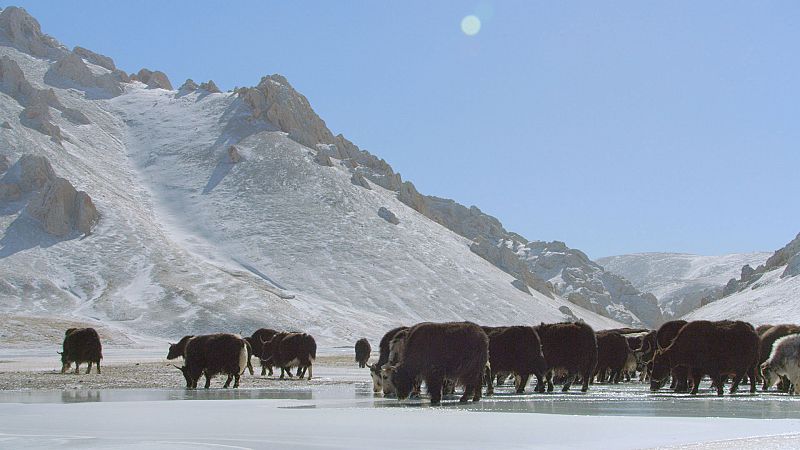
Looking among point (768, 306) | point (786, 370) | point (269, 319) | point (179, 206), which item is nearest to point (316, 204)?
point (179, 206)

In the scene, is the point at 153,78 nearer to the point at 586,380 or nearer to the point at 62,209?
the point at 62,209

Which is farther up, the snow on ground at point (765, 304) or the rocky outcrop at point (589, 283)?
the rocky outcrop at point (589, 283)

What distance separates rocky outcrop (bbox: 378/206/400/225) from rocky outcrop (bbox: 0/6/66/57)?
87.3 metres

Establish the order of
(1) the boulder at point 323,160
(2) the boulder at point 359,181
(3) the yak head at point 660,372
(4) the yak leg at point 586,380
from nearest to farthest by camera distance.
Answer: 1. (4) the yak leg at point 586,380
2. (3) the yak head at point 660,372
3. (2) the boulder at point 359,181
4. (1) the boulder at point 323,160

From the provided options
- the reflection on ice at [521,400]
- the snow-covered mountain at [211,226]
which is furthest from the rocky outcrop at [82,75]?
the reflection on ice at [521,400]

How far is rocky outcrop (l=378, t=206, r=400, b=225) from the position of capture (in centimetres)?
12588

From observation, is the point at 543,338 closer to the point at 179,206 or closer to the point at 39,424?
the point at 39,424

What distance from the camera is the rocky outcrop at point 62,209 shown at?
100438 millimetres

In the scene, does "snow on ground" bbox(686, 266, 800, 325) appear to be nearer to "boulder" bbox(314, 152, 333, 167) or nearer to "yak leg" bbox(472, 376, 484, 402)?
"boulder" bbox(314, 152, 333, 167)

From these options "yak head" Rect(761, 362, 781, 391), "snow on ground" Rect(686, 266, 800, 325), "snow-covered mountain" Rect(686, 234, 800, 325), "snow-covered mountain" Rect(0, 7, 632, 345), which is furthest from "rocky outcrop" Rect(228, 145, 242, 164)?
"yak head" Rect(761, 362, 781, 391)

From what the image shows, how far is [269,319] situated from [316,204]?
40.8 meters

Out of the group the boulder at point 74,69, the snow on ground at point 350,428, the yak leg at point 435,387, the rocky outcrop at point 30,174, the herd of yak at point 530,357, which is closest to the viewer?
the snow on ground at point 350,428

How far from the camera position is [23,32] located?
174 meters

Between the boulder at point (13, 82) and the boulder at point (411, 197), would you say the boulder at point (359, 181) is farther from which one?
the boulder at point (13, 82)
